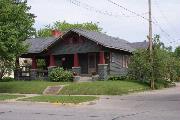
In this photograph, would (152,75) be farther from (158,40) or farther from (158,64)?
(158,40)

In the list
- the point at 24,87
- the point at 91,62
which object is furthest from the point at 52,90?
the point at 91,62

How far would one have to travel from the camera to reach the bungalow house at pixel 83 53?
39809mm

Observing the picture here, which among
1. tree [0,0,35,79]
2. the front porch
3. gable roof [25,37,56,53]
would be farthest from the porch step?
gable roof [25,37,56,53]

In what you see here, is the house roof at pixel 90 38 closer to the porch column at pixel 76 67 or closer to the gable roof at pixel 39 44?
the gable roof at pixel 39 44

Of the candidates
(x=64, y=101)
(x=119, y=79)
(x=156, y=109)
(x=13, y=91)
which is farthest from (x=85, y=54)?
(x=156, y=109)

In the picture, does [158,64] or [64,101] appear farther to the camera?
[158,64]

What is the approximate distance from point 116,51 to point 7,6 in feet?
49.3

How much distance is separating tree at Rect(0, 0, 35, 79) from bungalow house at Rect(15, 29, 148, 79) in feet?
29.5

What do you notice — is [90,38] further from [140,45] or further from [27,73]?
[140,45]

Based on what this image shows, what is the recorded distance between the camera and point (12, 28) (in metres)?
30.6

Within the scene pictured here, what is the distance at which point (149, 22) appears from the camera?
3744 centimetres

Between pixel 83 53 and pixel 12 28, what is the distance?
12506mm

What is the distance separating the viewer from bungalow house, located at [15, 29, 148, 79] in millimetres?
39809

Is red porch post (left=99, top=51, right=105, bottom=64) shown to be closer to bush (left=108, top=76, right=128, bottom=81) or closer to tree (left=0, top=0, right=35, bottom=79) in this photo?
bush (left=108, top=76, right=128, bottom=81)
